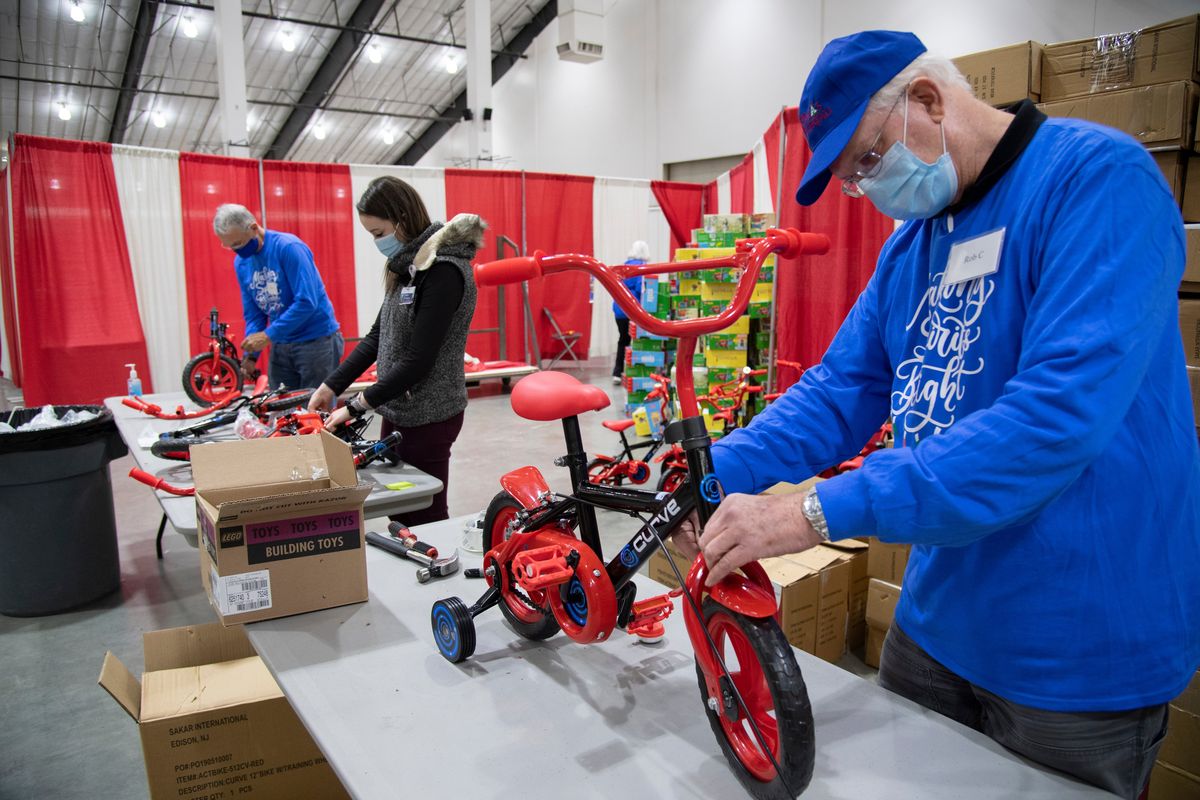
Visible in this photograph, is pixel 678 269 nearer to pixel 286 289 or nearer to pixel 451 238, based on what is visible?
pixel 451 238

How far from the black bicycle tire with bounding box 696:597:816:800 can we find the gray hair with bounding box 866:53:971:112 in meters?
0.62

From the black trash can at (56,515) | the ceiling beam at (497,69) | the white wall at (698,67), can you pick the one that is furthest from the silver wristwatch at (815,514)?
the ceiling beam at (497,69)

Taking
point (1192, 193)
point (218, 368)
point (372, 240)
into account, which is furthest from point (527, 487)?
point (372, 240)

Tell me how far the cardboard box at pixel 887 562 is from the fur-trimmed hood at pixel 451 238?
1651mm

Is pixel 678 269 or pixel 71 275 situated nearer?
pixel 678 269

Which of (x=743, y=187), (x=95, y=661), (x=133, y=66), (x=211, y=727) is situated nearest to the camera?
(x=211, y=727)

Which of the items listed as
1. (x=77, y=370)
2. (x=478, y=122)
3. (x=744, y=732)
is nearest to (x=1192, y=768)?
(x=744, y=732)

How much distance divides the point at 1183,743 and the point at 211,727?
2.22m

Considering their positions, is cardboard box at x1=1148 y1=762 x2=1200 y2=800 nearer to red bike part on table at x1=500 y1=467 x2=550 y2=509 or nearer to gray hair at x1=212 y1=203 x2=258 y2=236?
red bike part on table at x1=500 y1=467 x2=550 y2=509

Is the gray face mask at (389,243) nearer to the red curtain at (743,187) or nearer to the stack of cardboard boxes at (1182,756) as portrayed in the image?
the stack of cardboard boxes at (1182,756)

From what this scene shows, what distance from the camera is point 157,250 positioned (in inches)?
290

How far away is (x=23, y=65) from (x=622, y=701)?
51.6 ft

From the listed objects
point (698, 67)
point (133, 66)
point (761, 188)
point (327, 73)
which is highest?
point (327, 73)

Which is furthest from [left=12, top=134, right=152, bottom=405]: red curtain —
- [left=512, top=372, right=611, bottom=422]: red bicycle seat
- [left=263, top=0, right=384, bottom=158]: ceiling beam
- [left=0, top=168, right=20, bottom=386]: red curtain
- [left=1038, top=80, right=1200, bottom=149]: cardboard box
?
[left=1038, top=80, right=1200, bottom=149]: cardboard box
